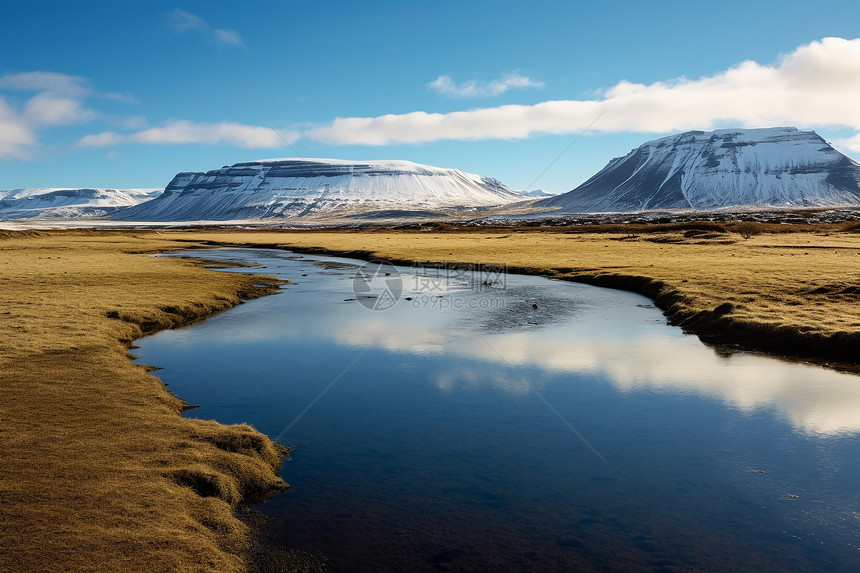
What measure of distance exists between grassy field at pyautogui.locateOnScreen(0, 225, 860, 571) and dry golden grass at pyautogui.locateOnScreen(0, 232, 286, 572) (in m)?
0.03

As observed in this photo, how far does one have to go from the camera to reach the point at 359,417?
15586 mm

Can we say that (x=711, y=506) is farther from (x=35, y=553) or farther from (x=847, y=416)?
(x=35, y=553)

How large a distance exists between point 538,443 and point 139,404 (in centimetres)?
1084

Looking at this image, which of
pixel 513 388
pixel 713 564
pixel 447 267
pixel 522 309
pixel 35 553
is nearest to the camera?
pixel 35 553

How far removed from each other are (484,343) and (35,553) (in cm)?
1873

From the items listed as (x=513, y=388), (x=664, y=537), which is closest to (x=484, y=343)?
(x=513, y=388)

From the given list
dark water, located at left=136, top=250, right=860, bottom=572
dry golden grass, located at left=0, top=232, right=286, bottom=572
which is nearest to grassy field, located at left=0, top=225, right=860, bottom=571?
dry golden grass, located at left=0, top=232, right=286, bottom=572

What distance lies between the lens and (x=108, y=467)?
10.6m

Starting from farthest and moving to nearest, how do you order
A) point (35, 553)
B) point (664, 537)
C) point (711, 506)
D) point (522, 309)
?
point (522, 309) → point (711, 506) → point (664, 537) → point (35, 553)

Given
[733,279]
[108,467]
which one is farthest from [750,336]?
[108,467]

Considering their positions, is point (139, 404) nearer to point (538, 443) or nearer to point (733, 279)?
point (538, 443)

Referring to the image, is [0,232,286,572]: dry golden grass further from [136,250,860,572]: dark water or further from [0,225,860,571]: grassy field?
[136,250,860,572]: dark water

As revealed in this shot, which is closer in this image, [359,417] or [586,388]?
[359,417]

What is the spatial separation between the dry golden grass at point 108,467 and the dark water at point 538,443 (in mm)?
1120
